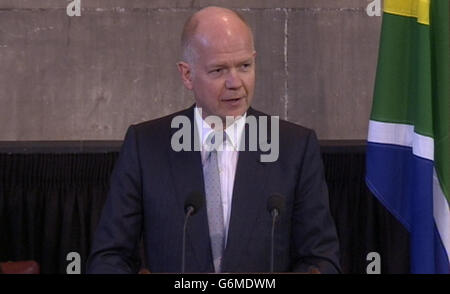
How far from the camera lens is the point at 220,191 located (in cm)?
315

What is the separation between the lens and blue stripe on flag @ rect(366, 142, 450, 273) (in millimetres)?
3770

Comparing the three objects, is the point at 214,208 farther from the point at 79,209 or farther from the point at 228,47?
the point at 79,209

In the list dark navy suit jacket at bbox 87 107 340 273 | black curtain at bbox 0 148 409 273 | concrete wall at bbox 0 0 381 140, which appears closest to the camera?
dark navy suit jacket at bbox 87 107 340 273

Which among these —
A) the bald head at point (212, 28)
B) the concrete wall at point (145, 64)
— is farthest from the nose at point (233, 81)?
the concrete wall at point (145, 64)

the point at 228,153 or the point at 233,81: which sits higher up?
the point at 233,81

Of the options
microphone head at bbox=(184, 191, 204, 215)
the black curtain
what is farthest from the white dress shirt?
the black curtain

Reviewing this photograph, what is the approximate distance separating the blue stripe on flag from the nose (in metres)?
1.06

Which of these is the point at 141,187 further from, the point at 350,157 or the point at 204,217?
the point at 350,157

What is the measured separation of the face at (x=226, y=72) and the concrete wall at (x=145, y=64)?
5.18ft

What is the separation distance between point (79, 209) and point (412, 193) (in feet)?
5.32

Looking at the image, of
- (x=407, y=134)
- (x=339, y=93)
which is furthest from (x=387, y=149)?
(x=339, y=93)

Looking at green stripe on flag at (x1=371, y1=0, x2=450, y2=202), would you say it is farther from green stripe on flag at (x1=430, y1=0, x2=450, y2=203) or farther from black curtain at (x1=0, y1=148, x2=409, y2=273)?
black curtain at (x1=0, y1=148, x2=409, y2=273)

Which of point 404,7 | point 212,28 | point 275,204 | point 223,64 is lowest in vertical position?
point 275,204

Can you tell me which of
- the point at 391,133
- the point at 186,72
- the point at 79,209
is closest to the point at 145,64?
the point at 79,209
